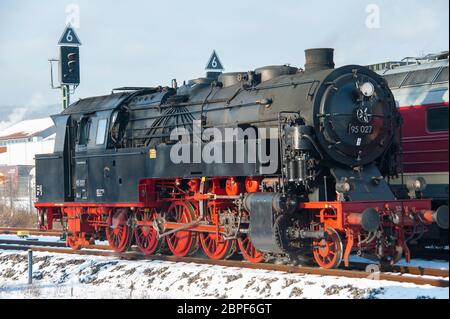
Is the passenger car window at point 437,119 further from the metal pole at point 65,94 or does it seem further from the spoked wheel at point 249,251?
the metal pole at point 65,94

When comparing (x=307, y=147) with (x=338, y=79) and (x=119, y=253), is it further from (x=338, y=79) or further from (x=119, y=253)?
(x=119, y=253)

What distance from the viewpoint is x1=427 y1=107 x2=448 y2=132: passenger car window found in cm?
1703

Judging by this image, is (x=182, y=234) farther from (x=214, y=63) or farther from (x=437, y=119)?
(x=214, y=63)

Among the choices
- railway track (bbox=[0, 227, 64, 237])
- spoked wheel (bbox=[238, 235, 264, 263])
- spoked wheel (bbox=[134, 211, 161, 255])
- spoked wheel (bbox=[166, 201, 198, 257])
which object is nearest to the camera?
spoked wheel (bbox=[238, 235, 264, 263])

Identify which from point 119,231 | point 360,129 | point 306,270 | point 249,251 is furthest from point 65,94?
point 306,270

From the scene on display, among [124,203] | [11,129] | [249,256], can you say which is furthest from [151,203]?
[11,129]

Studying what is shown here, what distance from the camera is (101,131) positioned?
20438 millimetres

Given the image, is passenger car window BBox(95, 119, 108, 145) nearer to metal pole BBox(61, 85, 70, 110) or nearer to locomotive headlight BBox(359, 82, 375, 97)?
locomotive headlight BBox(359, 82, 375, 97)

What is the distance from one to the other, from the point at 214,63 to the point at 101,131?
6048 mm

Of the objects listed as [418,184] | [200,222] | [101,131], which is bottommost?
[200,222]

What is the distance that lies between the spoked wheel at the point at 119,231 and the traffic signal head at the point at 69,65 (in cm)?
899

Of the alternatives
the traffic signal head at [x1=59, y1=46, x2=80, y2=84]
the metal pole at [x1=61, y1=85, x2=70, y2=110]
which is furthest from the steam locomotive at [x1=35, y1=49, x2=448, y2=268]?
the metal pole at [x1=61, y1=85, x2=70, y2=110]

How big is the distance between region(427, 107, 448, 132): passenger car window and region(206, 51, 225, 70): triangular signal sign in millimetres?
9253

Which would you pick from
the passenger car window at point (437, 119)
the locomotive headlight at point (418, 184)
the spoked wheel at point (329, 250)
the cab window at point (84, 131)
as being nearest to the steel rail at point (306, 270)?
the spoked wheel at point (329, 250)
